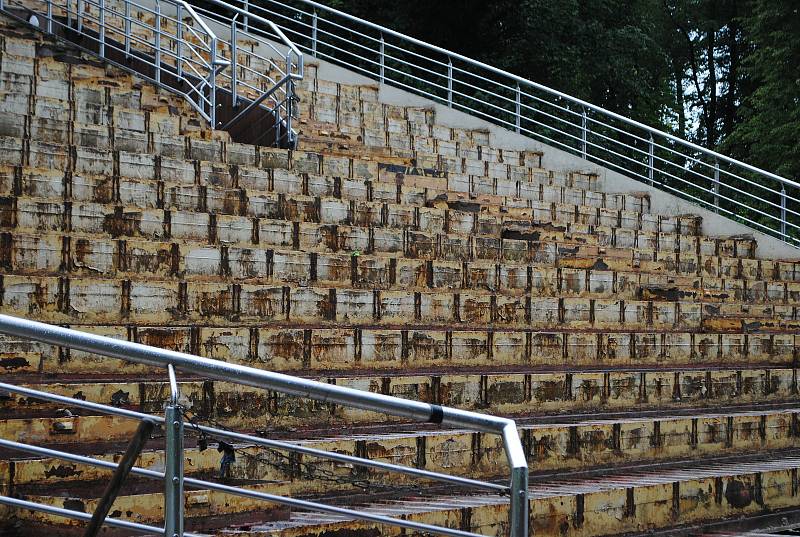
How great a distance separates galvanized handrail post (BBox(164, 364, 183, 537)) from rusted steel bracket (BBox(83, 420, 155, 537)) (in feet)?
0.20

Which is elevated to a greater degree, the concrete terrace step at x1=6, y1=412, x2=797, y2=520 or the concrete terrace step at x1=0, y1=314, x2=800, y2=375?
the concrete terrace step at x1=0, y1=314, x2=800, y2=375

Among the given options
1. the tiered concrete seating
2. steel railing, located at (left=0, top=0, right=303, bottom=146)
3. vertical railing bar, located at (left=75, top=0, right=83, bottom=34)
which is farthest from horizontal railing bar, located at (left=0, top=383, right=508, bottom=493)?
vertical railing bar, located at (left=75, top=0, right=83, bottom=34)

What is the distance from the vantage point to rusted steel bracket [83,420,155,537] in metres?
2.61

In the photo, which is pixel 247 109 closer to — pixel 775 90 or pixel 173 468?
pixel 173 468

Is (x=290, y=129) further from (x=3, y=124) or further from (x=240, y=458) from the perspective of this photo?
(x=240, y=458)

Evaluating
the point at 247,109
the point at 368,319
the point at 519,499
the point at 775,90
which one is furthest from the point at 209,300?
the point at 775,90

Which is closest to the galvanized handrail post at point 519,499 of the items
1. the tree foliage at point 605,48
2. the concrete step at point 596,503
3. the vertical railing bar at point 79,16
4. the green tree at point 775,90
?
the concrete step at point 596,503

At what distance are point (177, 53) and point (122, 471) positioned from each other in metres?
8.91

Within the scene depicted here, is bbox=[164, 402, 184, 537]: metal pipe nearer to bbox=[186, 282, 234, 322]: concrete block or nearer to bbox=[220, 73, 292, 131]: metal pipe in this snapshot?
bbox=[186, 282, 234, 322]: concrete block

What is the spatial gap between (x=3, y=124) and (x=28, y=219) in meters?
1.68

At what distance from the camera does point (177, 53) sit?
10.9 m

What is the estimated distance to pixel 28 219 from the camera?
6195mm

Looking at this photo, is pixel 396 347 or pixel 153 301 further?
pixel 396 347

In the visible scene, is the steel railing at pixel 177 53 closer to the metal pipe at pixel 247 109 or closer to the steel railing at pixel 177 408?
the metal pipe at pixel 247 109
